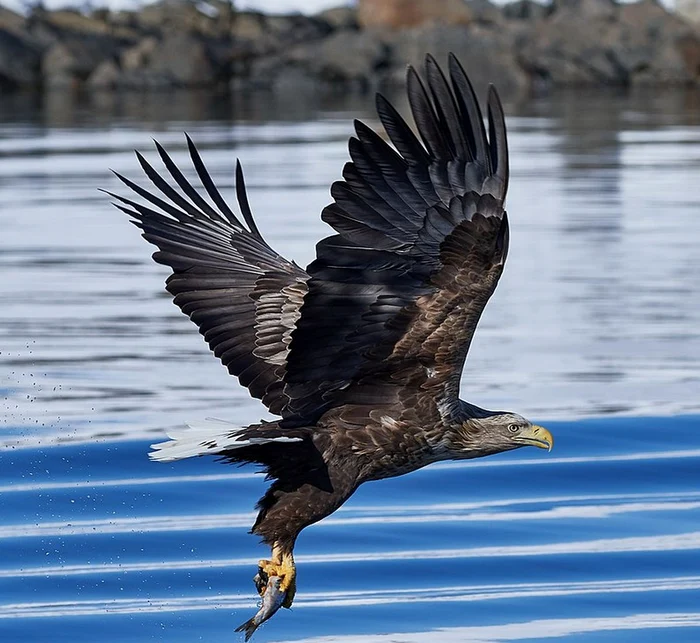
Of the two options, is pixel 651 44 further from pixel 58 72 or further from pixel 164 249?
pixel 164 249

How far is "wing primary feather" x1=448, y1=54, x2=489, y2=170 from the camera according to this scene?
4367 mm

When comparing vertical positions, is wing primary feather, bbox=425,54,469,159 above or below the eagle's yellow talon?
above

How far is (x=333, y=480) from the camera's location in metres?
5.19

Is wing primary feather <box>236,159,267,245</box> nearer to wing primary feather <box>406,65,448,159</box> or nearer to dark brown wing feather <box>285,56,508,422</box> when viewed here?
dark brown wing feather <box>285,56,508,422</box>

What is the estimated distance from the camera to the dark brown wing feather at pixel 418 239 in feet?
14.9

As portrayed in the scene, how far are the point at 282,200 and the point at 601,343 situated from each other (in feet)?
20.9

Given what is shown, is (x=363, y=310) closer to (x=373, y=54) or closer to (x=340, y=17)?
(x=373, y=54)

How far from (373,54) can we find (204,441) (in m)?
36.4

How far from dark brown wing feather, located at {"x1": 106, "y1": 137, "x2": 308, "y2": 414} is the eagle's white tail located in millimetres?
410

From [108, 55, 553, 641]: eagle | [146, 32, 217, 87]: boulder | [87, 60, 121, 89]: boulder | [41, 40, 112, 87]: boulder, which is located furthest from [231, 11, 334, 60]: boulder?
[108, 55, 553, 641]: eagle

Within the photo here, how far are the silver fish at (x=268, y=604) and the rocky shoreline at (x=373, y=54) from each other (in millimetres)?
31419

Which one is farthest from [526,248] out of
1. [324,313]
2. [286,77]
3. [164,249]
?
[286,77]

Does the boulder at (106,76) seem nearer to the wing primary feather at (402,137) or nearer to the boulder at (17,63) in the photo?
the boulder at (17,63)

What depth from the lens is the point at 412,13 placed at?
157 ft
